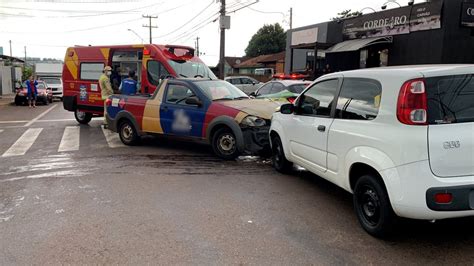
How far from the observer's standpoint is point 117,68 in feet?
42.8

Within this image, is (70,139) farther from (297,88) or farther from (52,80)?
(52,80)

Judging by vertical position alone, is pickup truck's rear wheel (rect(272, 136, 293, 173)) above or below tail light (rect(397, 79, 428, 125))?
below

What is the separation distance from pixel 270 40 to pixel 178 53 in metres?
67.2

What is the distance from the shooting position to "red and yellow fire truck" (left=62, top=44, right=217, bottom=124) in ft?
39.1

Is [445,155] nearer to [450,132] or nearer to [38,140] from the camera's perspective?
[450,132]

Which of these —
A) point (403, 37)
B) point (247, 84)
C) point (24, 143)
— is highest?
point (403, 37)

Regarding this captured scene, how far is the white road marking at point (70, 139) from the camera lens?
947 cm

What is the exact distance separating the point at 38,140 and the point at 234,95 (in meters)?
5.57

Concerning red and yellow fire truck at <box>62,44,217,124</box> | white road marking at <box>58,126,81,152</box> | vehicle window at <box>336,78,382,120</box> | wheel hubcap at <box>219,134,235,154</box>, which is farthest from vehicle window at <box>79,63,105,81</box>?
vehicle window at <box>336,78,382,120</box>

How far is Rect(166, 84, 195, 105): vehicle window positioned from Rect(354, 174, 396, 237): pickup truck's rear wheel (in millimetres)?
4929

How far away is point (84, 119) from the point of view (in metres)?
14.2

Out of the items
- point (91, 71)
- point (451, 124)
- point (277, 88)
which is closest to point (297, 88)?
point (277, 88)

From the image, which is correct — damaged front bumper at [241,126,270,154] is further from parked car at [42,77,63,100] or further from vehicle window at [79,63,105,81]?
parked car at [42,77,63,100]

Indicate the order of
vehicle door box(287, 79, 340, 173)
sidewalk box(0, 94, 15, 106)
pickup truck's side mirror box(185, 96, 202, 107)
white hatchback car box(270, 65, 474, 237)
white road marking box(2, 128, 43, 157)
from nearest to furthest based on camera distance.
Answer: white hatchback car box(270, 65, 474, 237)
vehicle door box(287, 79, 340, 173)
pickup truck's side mirror box(185, 96, 202, 107)
white road marking box(2, 128, 43, 157)
sidewalk box(0, 94, 15, 106)
